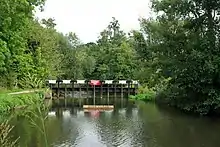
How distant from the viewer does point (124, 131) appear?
21.6 m

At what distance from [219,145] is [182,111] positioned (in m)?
14.4

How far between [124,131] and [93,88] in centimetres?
3154

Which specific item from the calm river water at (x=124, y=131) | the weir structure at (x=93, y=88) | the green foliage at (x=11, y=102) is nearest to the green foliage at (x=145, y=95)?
the weir structure at (x=93, y=88)

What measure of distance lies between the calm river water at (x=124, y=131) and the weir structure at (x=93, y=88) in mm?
21573

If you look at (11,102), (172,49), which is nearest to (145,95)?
(172,49)

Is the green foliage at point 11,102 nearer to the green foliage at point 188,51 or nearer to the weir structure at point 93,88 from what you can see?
the green foliage at point 188,51

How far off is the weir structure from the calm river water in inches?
849

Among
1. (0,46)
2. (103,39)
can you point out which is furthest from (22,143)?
(103,39)

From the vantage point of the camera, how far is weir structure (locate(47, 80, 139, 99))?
51594mm

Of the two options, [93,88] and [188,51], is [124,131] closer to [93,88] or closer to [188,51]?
[188,51]

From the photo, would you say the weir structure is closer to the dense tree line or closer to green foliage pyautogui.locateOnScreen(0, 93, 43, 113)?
the dense tree line

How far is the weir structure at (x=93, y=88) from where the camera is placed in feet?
169

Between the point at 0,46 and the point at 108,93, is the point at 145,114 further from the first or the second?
the point at 108,93

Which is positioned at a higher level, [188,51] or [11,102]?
[188,51]
